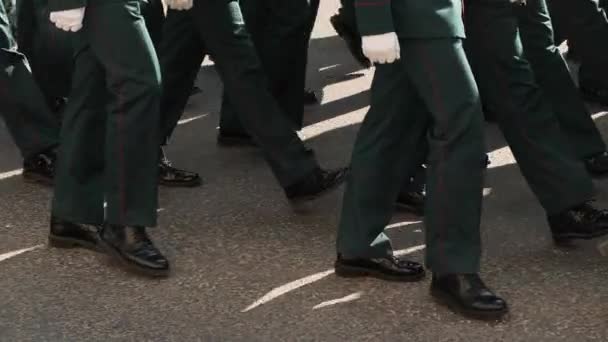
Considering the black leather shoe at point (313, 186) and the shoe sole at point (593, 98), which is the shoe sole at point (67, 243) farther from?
the shoe sole at point (593, 98)

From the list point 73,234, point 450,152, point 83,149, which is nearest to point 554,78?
point 450,152

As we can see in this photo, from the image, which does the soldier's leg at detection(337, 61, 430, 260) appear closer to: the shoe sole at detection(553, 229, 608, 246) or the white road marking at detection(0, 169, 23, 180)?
the shoe sole at detection(553, 229, 608, 246)

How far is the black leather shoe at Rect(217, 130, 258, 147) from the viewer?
6.21 m

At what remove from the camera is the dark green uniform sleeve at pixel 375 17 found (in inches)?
163

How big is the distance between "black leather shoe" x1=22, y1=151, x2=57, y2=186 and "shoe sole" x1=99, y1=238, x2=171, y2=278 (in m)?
0.94

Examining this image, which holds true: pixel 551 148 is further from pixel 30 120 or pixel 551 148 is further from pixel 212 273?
pixel 30 120

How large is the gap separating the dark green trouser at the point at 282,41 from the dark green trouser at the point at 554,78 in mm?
1188

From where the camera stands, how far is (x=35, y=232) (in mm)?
5180

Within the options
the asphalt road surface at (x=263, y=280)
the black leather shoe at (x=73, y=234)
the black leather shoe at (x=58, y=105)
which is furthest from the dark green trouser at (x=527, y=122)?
the black leather shoe at (x=58, y=105)

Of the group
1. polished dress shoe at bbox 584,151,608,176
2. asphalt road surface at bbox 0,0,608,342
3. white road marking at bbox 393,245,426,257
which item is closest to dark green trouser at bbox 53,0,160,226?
asphalt road surface at bbox 0,0,608,342

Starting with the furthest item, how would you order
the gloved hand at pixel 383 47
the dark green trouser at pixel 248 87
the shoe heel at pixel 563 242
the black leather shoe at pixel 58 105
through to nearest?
the black leather shoe at pixel 58 105, the dark green trouser at pixel 248 87, the shoe heel at pixel 563 242, the gloved hand at pixel 383 47

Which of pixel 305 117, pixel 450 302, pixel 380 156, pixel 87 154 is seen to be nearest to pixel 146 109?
pixel 87 154

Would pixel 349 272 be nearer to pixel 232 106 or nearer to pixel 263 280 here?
pixel 263 280

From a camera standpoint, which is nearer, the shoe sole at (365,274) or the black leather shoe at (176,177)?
the shoe sole at (365,274)
